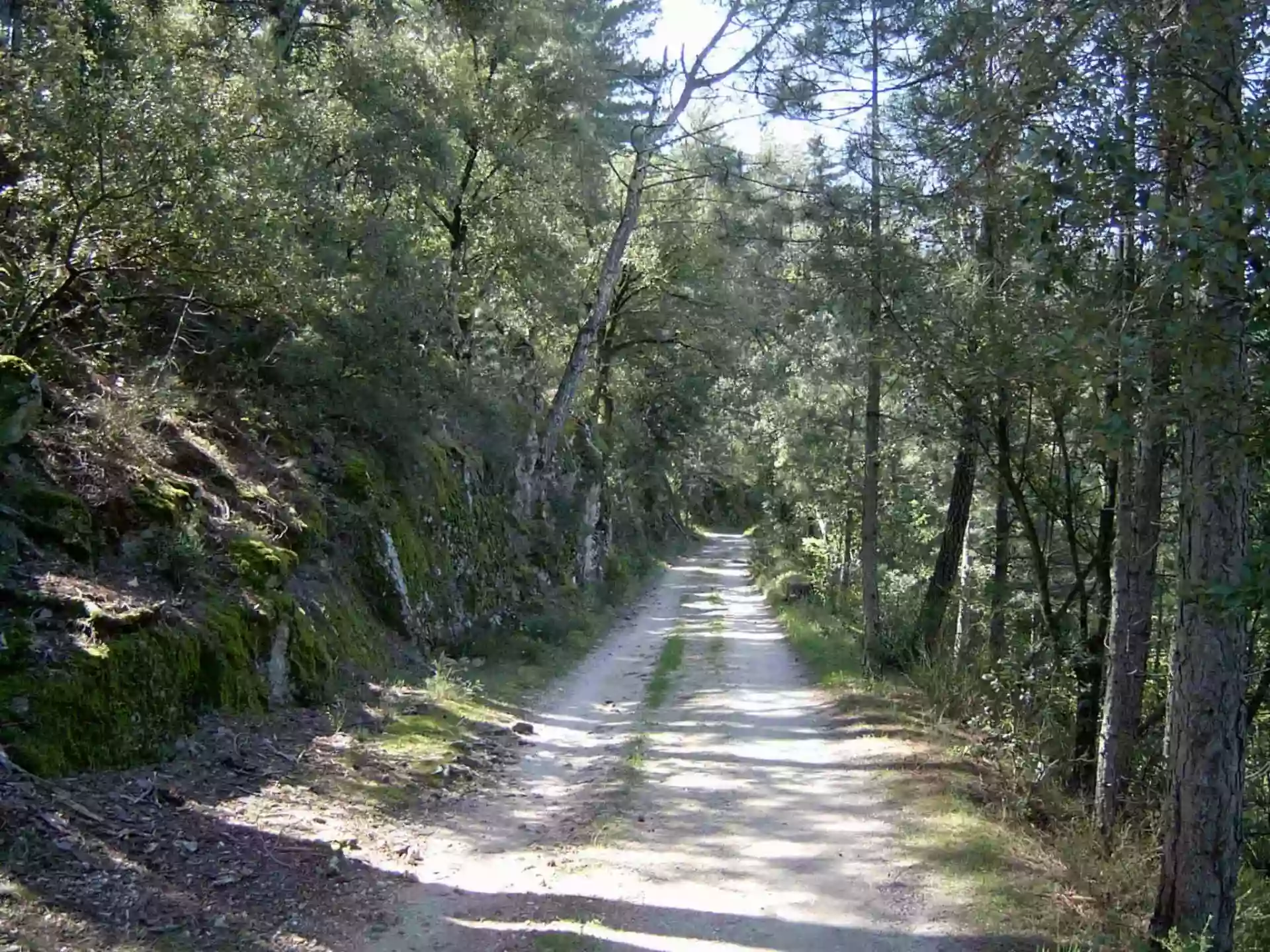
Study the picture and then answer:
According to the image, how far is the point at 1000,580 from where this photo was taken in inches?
481

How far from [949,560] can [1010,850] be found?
7.59 meters

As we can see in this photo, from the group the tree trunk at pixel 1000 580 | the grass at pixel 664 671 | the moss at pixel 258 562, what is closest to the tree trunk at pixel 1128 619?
the tree trunk at pixel 1000 580

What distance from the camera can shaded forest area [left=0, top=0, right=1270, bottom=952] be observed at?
4.83 meters

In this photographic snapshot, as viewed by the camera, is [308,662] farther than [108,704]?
Yes

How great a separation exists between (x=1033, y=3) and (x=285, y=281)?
701 cm

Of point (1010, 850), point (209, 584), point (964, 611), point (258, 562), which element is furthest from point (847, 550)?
point (209, 584)

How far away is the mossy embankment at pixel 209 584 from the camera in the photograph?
20.2ft

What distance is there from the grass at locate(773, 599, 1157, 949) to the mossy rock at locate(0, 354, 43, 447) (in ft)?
24.8

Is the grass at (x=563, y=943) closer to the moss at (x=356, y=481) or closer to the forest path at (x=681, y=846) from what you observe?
the forest path at (x=681, y=846)

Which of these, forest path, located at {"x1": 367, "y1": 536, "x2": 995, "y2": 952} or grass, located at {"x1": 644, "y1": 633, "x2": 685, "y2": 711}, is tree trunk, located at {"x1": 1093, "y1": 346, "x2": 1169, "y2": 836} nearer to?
forest path, located at {"x1": 367, "y1": 536, "x2": 995, "y2": 952}

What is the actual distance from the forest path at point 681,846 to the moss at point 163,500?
3.70 m

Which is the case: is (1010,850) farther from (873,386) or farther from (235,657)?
(873,386)

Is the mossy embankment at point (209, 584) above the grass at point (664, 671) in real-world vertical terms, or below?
above

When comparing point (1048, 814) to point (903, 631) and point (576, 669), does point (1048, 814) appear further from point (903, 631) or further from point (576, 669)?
point (576, 669)
